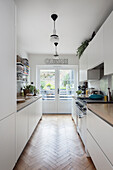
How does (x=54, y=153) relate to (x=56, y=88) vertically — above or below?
below

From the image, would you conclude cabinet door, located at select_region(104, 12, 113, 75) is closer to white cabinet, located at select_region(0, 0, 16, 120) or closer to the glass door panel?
white cabinet, located at select_region(0, 0, 16, 120)

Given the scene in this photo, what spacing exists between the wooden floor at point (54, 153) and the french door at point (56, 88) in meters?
2.19

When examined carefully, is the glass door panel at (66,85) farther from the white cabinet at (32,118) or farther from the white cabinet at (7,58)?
the white cabinet at (7,58)

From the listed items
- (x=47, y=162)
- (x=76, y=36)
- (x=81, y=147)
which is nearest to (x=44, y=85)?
(x=76, y=36)

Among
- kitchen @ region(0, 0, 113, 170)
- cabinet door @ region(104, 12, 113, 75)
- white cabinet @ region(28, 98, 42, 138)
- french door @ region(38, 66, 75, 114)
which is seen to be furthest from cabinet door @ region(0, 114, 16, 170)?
french door @ region(38, 66, 75, 114)

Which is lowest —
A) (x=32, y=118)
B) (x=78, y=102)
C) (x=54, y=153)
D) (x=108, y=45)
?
(x=54, y=153)

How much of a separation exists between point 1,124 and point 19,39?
299 centimetres

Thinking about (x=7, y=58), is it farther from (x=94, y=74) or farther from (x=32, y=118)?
(x=94, y=74)

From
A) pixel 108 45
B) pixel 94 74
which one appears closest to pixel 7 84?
pixel 108 45

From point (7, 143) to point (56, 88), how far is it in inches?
158

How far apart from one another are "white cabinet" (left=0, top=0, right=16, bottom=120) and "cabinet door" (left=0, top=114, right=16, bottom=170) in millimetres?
99

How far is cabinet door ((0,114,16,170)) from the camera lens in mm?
1305

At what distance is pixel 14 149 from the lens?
166 centimetres

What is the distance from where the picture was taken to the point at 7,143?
1425 millimetres
